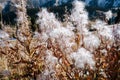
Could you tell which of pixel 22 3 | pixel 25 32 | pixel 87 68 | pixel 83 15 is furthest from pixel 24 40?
pixel 87 68

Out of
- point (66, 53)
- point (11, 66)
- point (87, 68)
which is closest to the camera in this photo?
point (87, 68)

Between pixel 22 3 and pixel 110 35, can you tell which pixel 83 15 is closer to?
pixel 110 35

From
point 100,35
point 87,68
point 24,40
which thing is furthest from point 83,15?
point 24,40

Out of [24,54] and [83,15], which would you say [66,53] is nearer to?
[83,15]

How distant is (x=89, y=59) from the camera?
3.85 metres

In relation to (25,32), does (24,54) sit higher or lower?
lower

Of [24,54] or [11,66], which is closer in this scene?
[24,54]

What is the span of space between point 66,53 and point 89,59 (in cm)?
64

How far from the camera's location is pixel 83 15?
465 cm

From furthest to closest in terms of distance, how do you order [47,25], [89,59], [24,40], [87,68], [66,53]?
[24,40] → [47,25] → [66,53] → [87,68] → [89,59]

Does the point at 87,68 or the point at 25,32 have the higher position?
the point at 25,32

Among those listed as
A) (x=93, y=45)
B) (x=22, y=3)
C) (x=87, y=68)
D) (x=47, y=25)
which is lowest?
(x=87, y=68)

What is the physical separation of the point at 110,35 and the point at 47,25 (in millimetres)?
913

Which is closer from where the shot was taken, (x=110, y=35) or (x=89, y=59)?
(x=89, y=59)
